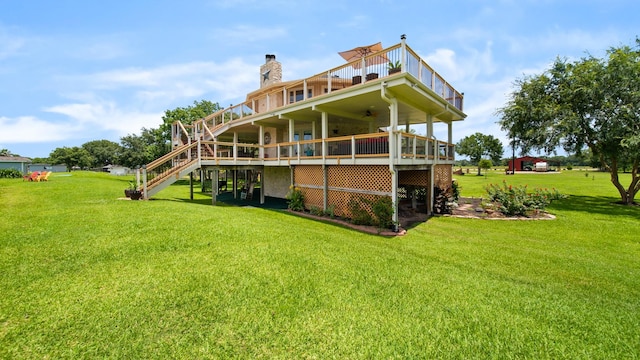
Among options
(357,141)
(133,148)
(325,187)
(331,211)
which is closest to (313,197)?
(325,187)

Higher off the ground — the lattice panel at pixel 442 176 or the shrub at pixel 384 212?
the lattice panel at pixel 442 176

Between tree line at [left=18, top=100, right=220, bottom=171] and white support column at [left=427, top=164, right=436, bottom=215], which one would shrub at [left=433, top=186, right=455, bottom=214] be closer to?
white support column at [left=427, top=164, right=436, bottom=215]

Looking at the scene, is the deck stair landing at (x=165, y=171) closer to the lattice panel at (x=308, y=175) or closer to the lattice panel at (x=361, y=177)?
the lattice panel at (x=308, y=175)

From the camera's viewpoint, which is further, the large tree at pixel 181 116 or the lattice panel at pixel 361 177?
the large tree at pixel 181 116

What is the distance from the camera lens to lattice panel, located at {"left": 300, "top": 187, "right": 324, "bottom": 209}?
12.0 meters

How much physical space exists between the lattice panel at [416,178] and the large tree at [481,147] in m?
44.0

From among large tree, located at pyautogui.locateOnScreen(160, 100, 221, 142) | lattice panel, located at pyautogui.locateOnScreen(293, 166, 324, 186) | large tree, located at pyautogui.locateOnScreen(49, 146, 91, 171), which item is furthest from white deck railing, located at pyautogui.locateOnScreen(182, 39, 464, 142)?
large tree, located at pyautogui.locateOnScreen(49, 146, 91, 171)

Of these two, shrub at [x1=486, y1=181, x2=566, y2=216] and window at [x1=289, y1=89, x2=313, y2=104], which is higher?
window at [x1=289, y1=89, x2=313, y2=104]

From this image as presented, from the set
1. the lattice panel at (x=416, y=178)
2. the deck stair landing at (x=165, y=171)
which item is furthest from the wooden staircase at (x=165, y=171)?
the lattice panel at (x=416, y=178)

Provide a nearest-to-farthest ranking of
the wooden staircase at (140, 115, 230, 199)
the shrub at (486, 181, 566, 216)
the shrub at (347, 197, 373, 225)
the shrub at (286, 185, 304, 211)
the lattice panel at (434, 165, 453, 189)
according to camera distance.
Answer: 1. the shrub at (347, 197, 373, 225)
2. the shrub at (486, 181, 566, 216)
3. the wooden staircase at (140, 115, 230, 199)
4. the shrub at (286, 185, 304, 211)
5. the lattice panel at (434, 165, 453, 189)

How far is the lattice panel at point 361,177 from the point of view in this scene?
952 cm

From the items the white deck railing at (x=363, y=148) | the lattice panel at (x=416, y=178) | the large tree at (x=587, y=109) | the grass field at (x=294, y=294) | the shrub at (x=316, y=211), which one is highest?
the large tree at (x=587, y=109)

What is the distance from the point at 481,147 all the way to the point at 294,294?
55.8 m

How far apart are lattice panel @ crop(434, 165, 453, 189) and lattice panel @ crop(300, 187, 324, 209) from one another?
6150mm
